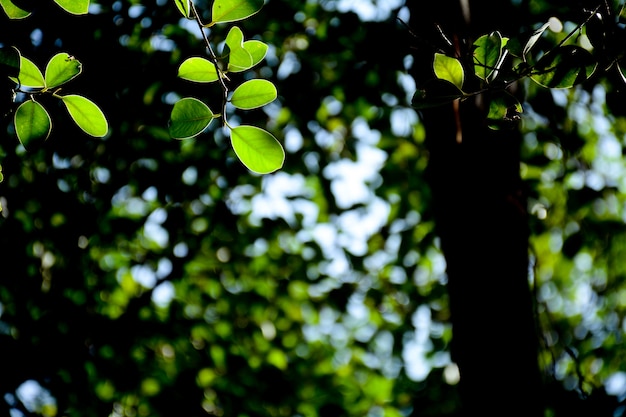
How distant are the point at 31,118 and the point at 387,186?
2.83m

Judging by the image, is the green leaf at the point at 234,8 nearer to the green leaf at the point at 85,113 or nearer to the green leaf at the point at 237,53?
the green leaf at the point at 237,53

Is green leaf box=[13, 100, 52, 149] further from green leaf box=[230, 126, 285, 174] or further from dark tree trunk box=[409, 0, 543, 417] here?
dark tree trunk box=[409, 0, 543, 417]

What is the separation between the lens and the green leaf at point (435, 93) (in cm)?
96

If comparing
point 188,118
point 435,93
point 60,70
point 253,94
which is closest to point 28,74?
point 60,70

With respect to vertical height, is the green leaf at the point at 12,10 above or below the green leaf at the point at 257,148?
above

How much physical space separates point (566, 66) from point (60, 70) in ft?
2.90

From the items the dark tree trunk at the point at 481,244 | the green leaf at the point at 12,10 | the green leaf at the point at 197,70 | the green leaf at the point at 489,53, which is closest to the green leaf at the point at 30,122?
the green leaf at the point at 12,10

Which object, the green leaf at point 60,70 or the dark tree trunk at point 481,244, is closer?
the green leaf at point 60,70

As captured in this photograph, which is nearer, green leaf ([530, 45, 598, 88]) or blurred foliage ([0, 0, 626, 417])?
green leaf ([530, 45, 598, 88])

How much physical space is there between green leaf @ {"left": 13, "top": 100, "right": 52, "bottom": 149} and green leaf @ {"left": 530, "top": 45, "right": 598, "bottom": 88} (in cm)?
87

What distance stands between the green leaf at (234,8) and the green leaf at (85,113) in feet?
0.90

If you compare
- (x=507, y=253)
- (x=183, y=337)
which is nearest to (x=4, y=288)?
(x=183, y=337)

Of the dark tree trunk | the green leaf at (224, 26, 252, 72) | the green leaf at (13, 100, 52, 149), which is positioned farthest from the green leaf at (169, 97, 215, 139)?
the dark tree trunk

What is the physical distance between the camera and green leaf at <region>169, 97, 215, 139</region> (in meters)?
0.96
